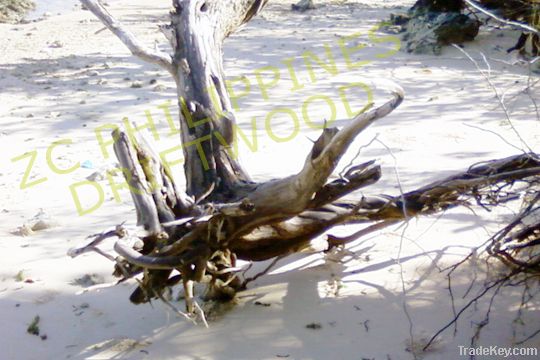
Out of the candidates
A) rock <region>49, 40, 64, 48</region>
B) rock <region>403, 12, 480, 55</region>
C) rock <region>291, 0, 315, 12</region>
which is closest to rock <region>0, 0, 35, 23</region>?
rock <region>49, 40, 64, 48</region>

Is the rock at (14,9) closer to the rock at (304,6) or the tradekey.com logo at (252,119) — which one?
the rock at (304,6)

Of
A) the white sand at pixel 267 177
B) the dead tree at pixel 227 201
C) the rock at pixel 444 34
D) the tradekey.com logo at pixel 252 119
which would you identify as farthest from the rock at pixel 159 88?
the dead tree at pixel 227 201

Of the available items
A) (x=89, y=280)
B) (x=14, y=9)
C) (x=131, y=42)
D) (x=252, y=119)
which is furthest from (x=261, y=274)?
(x=14, y=9)

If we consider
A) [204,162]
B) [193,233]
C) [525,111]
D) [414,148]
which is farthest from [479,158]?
[193,233]

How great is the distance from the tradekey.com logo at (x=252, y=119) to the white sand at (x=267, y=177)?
5cm

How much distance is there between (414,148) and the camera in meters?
5.06

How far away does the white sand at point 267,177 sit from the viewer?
112 inches

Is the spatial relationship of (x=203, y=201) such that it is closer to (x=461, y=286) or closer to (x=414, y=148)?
(x=461, y=286)

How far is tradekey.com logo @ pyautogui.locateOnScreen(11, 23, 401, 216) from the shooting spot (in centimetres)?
446

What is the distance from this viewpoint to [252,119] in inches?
243

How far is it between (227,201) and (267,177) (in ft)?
4.74

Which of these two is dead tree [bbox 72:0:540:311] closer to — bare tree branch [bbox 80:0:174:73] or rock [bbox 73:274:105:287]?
bare tree branch [bbox 80:0:174:73]

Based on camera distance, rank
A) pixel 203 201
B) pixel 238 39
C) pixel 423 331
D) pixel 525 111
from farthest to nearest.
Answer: pixel 238 39, pixel 525 111, pixel 203 201, pixel 423 331

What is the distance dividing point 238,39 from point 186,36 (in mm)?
5685
